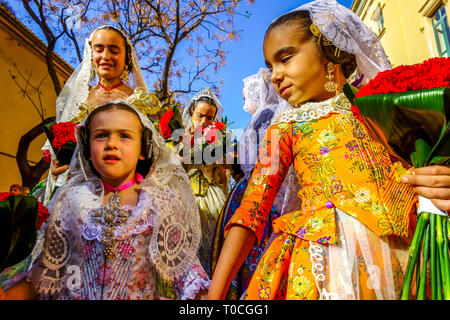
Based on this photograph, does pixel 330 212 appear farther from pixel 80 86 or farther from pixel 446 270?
pixel 80 86

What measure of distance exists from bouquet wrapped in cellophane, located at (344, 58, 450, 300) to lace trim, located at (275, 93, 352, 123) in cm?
32

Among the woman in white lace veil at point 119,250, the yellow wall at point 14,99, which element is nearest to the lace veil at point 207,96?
the woman in white lace veil at point 119,250

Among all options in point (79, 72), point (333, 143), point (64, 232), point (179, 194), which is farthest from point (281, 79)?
point (79, 72)

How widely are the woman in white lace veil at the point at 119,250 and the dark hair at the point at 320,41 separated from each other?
980 mm

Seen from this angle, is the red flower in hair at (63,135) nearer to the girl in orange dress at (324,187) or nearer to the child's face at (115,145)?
the child's face at (115,145)

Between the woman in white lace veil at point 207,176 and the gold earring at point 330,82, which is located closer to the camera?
the gold earring at point 330,82

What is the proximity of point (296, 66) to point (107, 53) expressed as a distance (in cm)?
147

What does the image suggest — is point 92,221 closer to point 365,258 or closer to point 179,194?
point 179,194

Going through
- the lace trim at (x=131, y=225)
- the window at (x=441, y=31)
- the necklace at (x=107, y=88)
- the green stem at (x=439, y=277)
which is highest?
the window at (x=441, y=31)

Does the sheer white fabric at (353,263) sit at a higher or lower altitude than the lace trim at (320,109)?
lower

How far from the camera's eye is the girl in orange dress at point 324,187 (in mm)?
972

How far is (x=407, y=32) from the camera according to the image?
20.9 feet

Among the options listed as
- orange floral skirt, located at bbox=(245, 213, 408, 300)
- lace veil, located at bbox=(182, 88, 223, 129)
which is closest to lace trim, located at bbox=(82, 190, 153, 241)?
orange floral skirt, located at bbox=(245, 213, 408, 300)

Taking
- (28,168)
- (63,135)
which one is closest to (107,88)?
(63,135)
